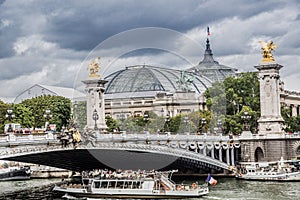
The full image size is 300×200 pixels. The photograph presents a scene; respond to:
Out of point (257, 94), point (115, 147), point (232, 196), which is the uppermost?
point (257, 94)

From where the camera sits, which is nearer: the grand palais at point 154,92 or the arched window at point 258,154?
the arched window at point 258,154

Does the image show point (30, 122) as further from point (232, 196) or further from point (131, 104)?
point (232, 196)

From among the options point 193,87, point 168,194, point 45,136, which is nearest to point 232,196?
point 168,194

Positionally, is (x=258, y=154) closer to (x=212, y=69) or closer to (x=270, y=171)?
(x=270, y=171)

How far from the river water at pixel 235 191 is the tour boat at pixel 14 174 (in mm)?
7238

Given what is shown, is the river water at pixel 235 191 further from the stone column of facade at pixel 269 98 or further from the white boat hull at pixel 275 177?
the stone column of facade at pixel 269 98

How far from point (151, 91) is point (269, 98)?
44725mm

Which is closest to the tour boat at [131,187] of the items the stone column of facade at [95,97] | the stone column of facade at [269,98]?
the stone column of facade at [269,98]

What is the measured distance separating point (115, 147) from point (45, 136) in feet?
20.0

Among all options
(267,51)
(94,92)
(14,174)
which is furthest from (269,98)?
(14,174)

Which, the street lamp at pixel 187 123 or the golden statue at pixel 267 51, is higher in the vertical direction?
the golden statue at pixel 267 51

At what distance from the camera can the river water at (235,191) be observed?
1876 inches

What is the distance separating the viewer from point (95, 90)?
82188 millimetres

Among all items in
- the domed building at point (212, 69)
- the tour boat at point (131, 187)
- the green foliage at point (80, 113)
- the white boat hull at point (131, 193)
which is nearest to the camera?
the white boat hull at point (131, 193)
